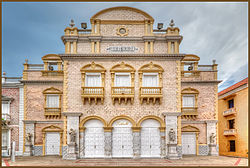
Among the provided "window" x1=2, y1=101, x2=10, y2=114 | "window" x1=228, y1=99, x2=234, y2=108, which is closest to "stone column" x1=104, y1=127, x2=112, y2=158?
"window" x1=2, y1=101, x2=10, y2=114

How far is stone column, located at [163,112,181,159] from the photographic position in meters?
23.5

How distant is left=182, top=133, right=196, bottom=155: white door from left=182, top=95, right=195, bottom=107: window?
3339 millimetres

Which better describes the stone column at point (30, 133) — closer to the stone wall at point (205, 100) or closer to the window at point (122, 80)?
the window at point (122, 80)

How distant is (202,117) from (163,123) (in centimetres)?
781

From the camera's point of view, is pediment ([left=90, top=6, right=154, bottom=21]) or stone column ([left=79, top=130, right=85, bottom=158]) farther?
pediment ([left=90, top=6, right=154, bottom=21])

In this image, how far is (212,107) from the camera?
98.8 ft

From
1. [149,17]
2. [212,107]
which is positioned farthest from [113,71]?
[212,107]

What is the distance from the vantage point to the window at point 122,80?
81.1 feet

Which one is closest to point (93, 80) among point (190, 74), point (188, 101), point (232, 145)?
point (188, 101)

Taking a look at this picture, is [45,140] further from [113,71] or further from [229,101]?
[229,101]

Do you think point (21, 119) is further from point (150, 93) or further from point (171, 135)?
point (171, 135)

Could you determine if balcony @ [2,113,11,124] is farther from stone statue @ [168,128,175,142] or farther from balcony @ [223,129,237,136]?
balcony @ [223,129,237,136]

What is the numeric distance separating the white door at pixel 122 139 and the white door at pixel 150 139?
118 cm

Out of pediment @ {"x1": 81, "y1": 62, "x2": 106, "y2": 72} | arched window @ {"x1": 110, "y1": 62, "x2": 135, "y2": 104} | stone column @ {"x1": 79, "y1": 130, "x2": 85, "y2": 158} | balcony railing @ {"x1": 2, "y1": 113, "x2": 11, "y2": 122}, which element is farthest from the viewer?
balcony railing @ {"x1": 2, "y1": 113, "x2": 11, "y2": 122}
